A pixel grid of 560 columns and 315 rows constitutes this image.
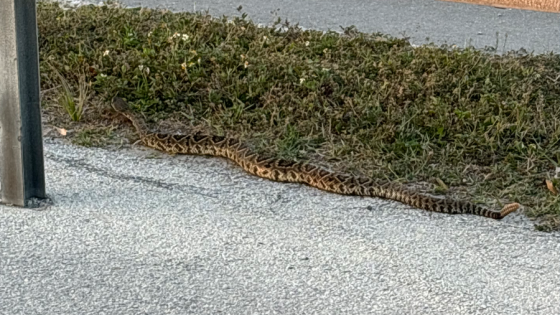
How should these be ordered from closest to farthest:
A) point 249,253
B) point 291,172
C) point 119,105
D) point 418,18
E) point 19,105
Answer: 1. point 249,253
2. point 19,105
3. point 291,172
4. point 119,105
5. point 418,18

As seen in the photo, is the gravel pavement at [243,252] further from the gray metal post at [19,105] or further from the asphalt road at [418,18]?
the asphalt road at [418,18]

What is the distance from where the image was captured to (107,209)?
572cm

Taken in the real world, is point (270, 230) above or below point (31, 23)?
below

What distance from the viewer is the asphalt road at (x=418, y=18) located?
972 cm

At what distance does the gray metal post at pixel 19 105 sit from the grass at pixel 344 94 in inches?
54.1

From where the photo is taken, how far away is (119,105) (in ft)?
23.9

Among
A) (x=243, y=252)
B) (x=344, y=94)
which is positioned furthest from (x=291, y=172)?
(x=344, y=94)

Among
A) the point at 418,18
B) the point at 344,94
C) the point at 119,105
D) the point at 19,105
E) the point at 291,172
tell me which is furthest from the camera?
the point at 418,18

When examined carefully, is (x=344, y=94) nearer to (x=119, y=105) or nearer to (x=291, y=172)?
(x=291, y=172)

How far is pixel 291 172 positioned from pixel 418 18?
482 centimetres

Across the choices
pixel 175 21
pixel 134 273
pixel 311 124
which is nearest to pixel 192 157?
pixel 311 124

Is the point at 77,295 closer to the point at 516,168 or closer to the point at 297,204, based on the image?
the point at 297,204

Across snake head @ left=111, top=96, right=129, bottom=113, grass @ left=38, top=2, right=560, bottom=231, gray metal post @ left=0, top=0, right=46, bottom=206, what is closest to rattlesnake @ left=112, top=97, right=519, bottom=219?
snake head @ left=111, top=96, right=129, bottom=113

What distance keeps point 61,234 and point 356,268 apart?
1.62 metres
